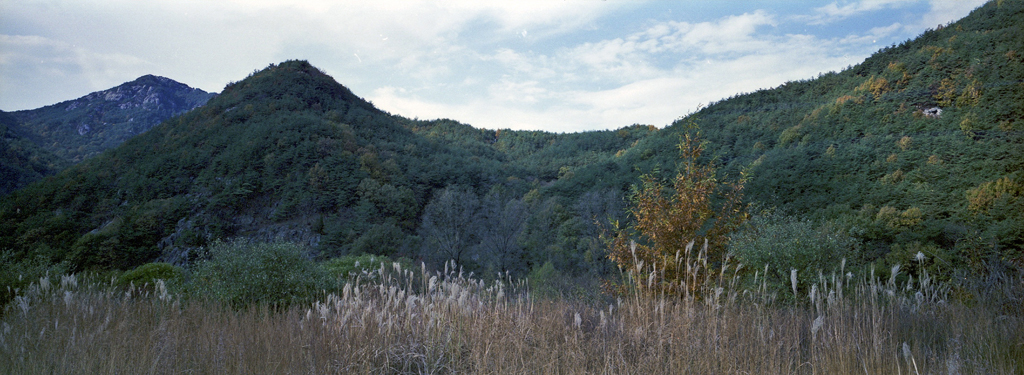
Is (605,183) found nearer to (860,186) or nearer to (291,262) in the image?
(860,186)

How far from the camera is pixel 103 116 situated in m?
48.5

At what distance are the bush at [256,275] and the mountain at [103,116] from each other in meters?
44.3

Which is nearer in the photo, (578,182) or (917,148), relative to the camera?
(917,148)

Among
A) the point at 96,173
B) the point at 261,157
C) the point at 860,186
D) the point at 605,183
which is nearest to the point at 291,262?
the point at 860,186

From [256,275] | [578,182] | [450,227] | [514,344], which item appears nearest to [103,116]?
[450,227]

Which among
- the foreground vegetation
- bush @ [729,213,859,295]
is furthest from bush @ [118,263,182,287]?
bush @ [729,213,859,295]

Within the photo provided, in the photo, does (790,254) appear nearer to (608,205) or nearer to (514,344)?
(514,344)

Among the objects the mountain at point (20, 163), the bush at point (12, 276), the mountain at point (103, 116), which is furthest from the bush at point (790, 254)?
the mountain at point (103, 116)

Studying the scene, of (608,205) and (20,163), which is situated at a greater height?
(20,163)

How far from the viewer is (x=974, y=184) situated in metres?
16.2

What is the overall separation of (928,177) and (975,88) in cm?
503

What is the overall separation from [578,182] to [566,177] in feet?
10.9

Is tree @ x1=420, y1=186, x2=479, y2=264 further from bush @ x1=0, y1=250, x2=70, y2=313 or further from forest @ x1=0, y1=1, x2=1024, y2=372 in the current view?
bush @ x1=0, y1=250, x2=70, y2=313

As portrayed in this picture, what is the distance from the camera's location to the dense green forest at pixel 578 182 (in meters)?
15.2
